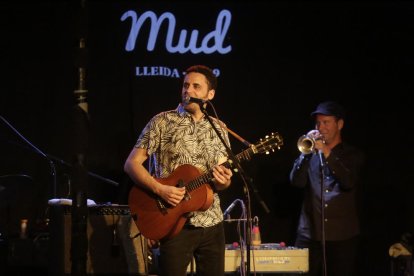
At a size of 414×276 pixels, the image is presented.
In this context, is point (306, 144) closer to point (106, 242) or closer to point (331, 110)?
point (331, 110)

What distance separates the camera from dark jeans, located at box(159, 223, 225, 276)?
4449 millimetres

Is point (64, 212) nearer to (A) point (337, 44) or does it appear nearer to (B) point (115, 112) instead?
(B) point (115, 112)

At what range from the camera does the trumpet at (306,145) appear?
622 cm

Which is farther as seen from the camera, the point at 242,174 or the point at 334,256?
the point at 334,256

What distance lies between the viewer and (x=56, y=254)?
17.0 ft

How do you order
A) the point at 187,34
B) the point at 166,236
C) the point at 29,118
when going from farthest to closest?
the point at 187,34 → the point at 29,118 → the point at 166,236

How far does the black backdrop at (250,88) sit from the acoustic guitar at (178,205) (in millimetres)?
1999

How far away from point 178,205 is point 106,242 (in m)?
0.95

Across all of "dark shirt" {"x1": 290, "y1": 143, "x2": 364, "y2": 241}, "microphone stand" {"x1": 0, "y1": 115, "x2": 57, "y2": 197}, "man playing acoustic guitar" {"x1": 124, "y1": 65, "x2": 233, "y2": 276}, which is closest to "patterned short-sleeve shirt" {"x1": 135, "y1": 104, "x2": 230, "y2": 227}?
"man playing acoustic guitar" {"x1": 124, "y1": 65, "x2": 233, "y2": 276}

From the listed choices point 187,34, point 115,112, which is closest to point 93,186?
point 115,112

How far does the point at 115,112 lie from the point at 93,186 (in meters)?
0.79

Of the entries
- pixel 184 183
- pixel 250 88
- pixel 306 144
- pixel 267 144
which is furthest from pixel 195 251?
pixel 250 88

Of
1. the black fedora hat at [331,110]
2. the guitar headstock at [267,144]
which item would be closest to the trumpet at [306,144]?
the black fedora hat at [331,110]

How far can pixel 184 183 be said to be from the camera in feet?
15.2
